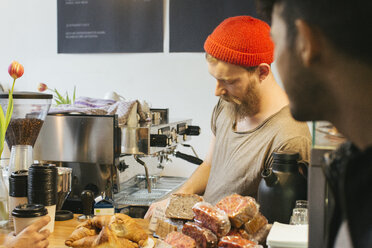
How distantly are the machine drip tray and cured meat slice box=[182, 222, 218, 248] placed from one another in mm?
788

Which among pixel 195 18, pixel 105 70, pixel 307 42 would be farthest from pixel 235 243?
pixel 105 70

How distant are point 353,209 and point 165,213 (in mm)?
1037

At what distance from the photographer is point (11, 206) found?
172cm

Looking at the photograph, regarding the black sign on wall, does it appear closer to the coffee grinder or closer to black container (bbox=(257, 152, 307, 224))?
the coffee grinder

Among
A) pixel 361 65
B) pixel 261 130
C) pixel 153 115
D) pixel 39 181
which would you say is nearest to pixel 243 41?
pixel 261 130

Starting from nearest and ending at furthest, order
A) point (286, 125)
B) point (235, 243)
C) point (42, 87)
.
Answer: point (235, 243), point (286, 125), point (42, 87)

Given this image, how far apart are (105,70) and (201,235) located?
8.36ft

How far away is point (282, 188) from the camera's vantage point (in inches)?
59.2

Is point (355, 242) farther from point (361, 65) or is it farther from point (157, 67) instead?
point (157, 67)

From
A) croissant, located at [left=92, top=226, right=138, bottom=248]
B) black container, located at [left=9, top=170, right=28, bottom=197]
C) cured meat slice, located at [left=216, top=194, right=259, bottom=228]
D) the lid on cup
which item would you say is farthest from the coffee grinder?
cured meat slice, located at [left=216, top=194, right=259, bottom=228]

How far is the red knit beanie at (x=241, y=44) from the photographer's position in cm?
199

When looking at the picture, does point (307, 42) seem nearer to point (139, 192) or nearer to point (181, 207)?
point (181, 207)

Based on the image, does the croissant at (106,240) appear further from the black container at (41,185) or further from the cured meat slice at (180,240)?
the black container at (41,185)

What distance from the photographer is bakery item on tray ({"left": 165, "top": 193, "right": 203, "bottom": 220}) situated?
153 centimetres
